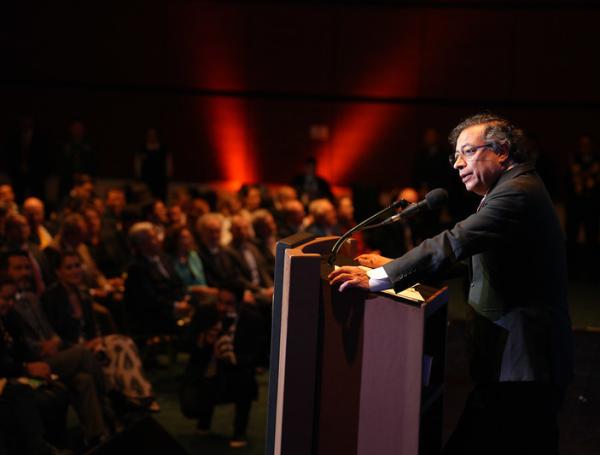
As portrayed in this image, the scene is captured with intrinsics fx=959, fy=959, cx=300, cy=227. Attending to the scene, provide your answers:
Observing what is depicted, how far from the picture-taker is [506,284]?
2.46 metres

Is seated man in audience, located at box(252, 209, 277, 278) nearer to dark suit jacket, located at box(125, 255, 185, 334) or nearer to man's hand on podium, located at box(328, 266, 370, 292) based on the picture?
dark suit jacket, located at box(125, 255, 185, 334)

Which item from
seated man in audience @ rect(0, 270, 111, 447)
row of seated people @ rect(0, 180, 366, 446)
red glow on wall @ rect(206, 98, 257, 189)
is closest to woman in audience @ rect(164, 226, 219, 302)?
row of seated people @ rect(0, 180, 366, 446)

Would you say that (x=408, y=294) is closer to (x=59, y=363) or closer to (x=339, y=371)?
(x=339, y=371)

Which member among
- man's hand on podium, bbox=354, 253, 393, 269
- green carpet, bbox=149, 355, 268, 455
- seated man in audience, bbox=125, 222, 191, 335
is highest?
man's hand on podium, bbox=354, 253, 393, 269

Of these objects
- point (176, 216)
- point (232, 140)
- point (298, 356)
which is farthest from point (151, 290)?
point (232, 140)

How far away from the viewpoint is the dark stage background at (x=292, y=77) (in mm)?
11445

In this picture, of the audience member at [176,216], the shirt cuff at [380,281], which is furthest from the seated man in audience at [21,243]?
the shirt cuff at [380,281]

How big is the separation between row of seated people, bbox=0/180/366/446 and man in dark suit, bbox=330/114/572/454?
251 cm

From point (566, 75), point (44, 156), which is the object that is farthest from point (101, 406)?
point (566, 75)

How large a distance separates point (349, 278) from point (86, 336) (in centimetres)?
293

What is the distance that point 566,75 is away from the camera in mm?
11359

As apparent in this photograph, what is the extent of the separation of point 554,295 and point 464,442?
1.50 feet

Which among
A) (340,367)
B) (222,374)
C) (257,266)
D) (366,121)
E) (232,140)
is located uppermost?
(366,121)

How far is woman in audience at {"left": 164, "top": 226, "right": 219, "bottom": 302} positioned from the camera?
632 cm
